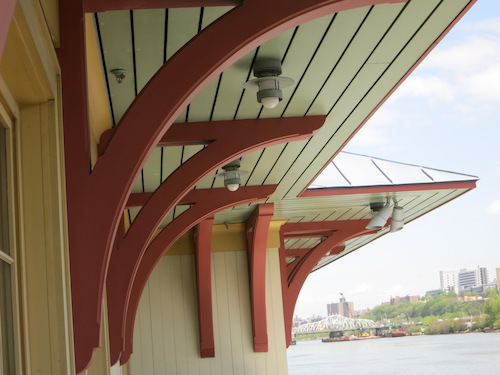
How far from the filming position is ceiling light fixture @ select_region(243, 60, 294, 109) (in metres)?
4.87

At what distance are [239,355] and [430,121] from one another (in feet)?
191

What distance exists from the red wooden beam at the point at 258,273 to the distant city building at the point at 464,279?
3265 centimetres

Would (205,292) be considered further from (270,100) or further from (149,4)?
(149,4)

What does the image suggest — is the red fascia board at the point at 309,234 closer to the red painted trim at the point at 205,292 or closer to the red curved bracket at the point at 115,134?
the red painted trim at the point at 205,292

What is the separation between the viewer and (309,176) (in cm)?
841

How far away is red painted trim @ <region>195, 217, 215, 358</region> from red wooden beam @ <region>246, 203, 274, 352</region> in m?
0.54

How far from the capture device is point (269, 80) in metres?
4.89

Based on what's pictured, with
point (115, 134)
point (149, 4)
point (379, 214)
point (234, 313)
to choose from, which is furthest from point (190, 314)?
point (115, 134)

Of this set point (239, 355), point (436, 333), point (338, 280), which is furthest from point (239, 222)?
point (338, 280)

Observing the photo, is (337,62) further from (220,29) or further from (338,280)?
(338,280)

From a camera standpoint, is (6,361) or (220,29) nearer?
(6,361)

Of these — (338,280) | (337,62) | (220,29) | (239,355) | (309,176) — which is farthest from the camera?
(338,280)

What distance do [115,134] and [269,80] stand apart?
1.90 metres

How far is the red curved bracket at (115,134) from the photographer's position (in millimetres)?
2949
